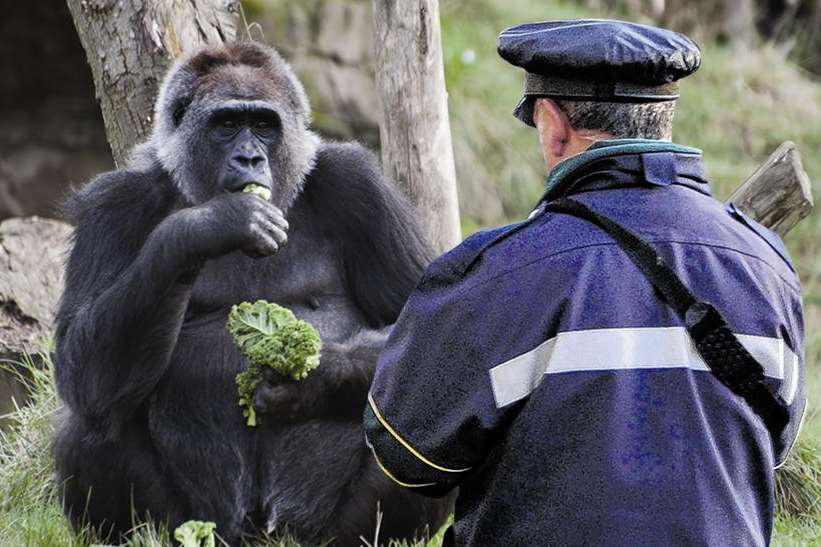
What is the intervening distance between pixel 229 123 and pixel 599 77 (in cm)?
221

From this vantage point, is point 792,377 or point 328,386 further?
point 328,386

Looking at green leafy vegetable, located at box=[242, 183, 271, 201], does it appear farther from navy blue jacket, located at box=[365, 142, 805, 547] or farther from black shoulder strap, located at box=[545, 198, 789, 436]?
black shoulder strap, located at box=[545, 198, 789, 436]

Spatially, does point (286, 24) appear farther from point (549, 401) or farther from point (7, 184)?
point (549, 401)

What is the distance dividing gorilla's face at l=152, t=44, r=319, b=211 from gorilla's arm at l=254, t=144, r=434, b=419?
0.12 meters

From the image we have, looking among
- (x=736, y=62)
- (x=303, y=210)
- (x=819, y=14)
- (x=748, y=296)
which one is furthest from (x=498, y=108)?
(x=748, y=296)

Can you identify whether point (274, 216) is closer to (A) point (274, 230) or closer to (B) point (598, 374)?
(A) point (274, 230)

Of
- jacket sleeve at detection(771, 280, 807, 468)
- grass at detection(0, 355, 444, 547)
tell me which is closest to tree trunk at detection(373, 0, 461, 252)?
grass at detection(0, 355, 444, 547)

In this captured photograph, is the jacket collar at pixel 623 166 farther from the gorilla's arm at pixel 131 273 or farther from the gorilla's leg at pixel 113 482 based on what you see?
the gorilla's leg at pixel 113 482

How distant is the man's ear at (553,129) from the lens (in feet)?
9.37

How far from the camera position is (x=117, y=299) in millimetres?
4344

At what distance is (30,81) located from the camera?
10641mm

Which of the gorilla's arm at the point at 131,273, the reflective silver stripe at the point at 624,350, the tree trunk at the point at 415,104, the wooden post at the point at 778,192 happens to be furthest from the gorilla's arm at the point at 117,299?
the wooden post at the point at 778,192

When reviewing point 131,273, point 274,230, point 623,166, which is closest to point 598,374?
point 623,166

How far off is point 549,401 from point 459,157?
7450 millimetres
